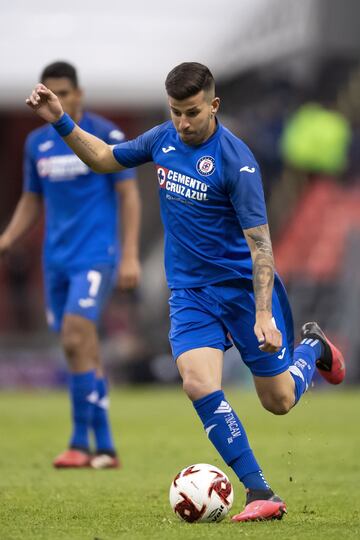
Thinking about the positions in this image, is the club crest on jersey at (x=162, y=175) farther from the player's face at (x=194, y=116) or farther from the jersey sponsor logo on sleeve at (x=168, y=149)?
the player's face at (x=194, y=116)

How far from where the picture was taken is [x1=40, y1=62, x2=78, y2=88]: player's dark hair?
8859 mm

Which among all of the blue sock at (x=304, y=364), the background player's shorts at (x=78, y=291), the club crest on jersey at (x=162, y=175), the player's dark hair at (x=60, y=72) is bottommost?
the blue sock at (x=304, y=364)

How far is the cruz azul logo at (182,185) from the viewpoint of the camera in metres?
6.38

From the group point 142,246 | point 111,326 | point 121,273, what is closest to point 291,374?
point 121,273

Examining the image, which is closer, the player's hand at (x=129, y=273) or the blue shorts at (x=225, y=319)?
the blue shorts at (x=225, y=319)

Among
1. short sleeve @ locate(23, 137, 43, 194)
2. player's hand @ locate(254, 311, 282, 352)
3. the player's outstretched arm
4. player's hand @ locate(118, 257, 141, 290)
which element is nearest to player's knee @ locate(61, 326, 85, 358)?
player's hand @ locate(118, 257, 141, 290)

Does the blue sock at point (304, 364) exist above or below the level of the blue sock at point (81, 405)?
above

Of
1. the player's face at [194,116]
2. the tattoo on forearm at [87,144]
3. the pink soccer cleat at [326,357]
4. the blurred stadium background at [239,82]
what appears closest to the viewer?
the player's face at [194,116]

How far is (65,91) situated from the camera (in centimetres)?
888

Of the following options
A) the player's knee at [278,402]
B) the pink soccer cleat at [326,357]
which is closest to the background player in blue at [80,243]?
the pink soccer cleat at [326,357]

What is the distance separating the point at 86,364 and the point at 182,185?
290 cm

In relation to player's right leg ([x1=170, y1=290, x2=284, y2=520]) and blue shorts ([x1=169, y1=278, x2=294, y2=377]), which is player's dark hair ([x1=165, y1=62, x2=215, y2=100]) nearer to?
blue shorts ([x1=169, y1=278, x2=294, y2=377])

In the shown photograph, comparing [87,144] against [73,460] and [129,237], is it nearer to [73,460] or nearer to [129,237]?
[129,237]

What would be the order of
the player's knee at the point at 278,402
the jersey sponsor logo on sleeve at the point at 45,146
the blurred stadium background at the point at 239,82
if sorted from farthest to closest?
the blurred stadium background at the point at 239,82, the jersey sponsor logo on sleeve at the point at 45,146, the player's knee at the point at 278,402
